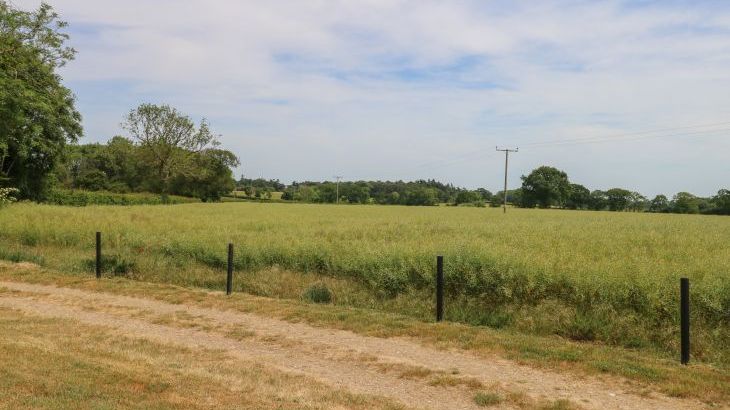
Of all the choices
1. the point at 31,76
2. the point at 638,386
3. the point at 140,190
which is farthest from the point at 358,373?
the point at 140,190

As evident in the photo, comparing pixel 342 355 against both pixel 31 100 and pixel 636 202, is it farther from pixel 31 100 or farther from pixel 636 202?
pixel 636 202

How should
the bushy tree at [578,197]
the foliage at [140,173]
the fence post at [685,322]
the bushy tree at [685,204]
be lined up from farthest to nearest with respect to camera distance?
the bushy tree at [578,197]
the bushy tree at [685,204]
the foliage at [140,173]
the fence post at [685,322]

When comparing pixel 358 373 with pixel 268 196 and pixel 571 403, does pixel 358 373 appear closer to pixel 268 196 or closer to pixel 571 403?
pixel 571 403

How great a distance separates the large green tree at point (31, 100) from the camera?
25.4 meters

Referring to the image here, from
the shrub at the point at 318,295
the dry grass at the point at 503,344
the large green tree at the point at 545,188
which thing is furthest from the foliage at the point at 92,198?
the large green tree at the point at 545,188

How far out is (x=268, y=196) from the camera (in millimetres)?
134125

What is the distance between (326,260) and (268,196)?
12027cm

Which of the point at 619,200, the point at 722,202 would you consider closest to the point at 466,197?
the point at 619,200

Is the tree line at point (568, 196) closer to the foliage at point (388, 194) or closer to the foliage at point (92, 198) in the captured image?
the foliage at point (388, 194)

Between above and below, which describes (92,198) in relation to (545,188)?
below

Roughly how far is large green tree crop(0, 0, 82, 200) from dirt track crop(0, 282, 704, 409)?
1662cm

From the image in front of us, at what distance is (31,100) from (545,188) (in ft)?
381

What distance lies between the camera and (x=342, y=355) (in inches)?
323

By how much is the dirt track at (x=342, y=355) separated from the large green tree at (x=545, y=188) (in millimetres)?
125158
